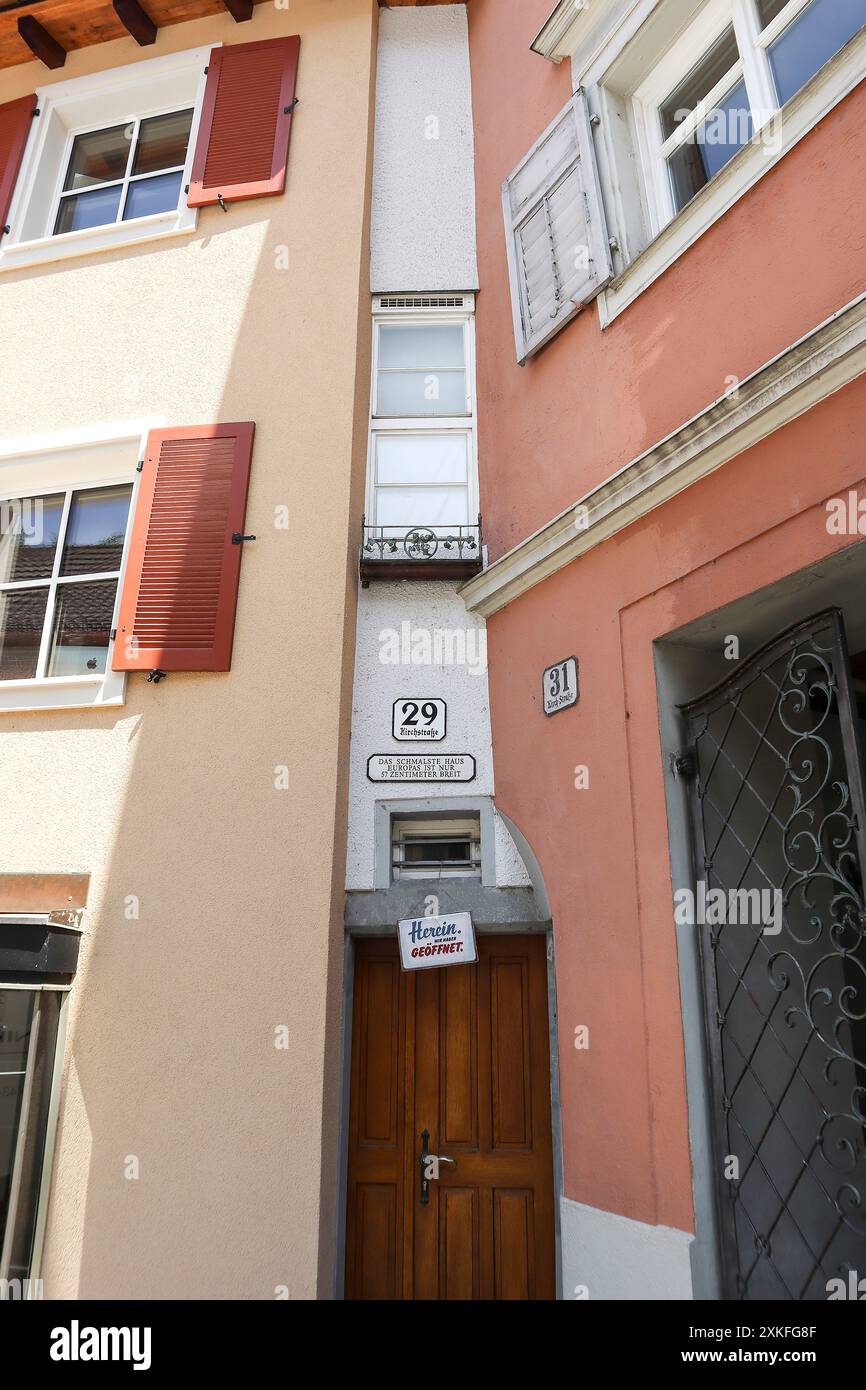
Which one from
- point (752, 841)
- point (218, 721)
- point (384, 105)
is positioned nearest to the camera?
point (752, 841)

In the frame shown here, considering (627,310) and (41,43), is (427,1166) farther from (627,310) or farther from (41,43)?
(41,43)

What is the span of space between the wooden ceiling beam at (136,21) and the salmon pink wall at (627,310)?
2529 millimetres

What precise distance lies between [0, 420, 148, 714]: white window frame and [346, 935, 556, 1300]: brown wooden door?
249 centimetres

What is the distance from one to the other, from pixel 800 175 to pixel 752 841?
2786 millimetres

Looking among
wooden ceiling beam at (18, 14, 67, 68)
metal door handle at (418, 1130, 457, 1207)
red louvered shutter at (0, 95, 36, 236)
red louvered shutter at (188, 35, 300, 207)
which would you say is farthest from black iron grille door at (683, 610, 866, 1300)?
wooden ceiling beam at (18, 14, 67, 68)

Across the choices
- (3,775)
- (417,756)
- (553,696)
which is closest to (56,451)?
(3,775)

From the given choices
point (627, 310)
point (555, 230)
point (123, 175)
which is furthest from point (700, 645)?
point (123, 175)

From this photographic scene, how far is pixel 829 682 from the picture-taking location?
11.7ft

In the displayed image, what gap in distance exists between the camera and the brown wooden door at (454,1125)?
4.87 metres

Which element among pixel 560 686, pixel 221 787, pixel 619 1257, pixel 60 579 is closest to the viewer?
pixel 619 1257

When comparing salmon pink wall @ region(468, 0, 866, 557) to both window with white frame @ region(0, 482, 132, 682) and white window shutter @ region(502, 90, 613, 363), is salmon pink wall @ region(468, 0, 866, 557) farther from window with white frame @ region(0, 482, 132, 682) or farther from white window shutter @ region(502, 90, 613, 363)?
window with white frame @ region(0, 482, 132, 682)

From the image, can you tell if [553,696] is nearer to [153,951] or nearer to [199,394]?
[153,951]

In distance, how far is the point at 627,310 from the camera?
4797mm

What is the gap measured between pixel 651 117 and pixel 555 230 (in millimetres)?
762
